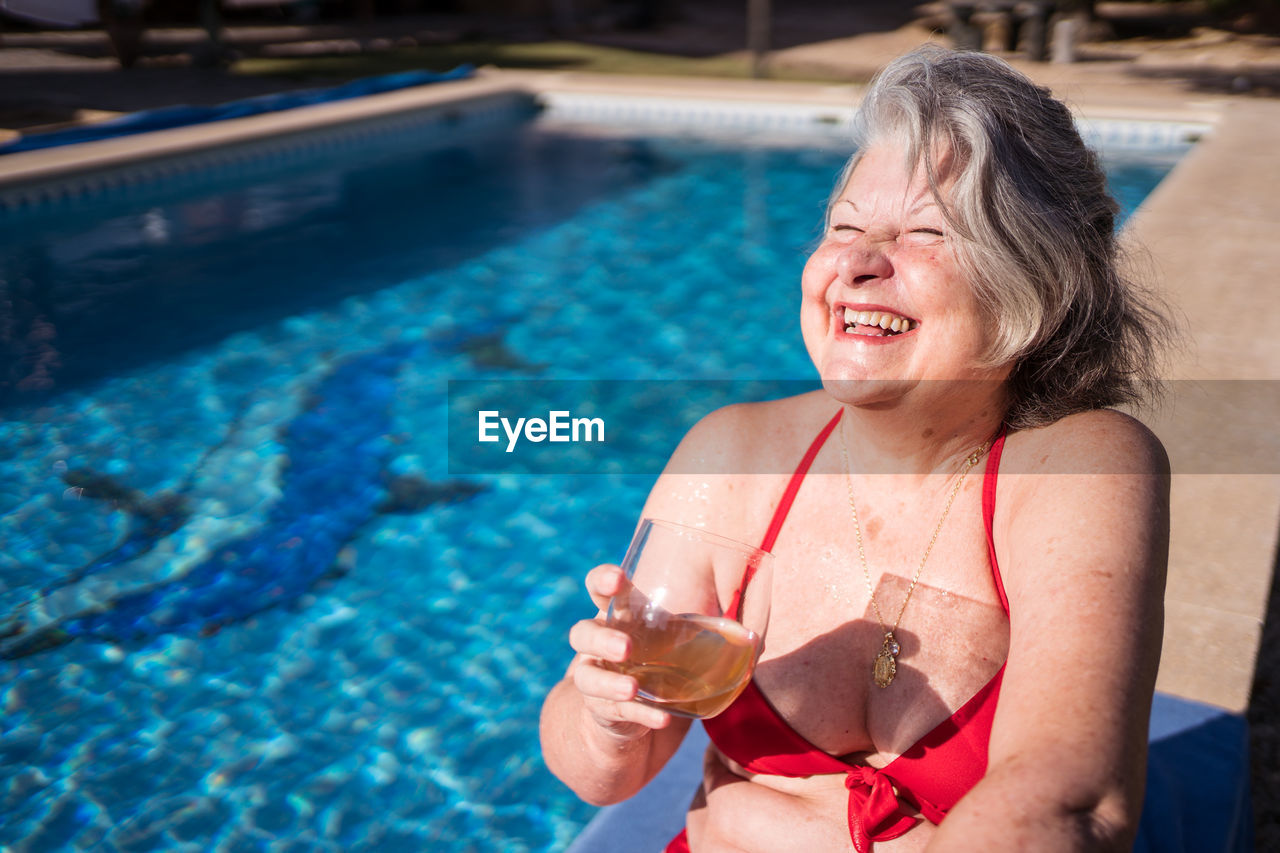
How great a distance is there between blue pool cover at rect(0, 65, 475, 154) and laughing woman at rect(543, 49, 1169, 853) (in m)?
9.34

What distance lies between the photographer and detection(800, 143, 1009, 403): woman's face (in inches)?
56.9

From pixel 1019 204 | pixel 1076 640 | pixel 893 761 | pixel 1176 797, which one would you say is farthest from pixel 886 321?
pixel 1176 797

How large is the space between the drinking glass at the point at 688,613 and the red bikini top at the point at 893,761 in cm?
34

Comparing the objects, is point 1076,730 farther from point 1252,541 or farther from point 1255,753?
point 1252,541

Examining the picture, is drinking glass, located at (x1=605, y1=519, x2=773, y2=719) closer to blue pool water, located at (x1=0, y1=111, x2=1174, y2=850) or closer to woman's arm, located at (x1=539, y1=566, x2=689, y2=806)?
woman's arm, located at (x1=539, y1=566, x2=689, y2=806)

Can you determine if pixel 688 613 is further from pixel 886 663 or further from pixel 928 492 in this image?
pixel 928 492

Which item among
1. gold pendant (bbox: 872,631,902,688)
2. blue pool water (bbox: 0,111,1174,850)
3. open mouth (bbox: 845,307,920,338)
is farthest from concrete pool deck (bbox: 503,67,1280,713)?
blue pool water (bbox: 0,111,1174,850)

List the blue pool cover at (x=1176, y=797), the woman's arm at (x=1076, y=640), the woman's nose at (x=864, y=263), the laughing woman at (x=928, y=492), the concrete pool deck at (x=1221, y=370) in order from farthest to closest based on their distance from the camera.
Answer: the concrete pool deck at (x=1221, y=370), the blue pool cover at (x=1176, y=797), the woman's nose at (x=864, y=263), the laughing woman at (x=928, y=492), the woman's arm at (x=1076, y=640)

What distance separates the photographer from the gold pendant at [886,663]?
151 cm

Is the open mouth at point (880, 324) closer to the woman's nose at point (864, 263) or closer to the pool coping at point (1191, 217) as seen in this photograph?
the woman's nose at point (864, 263)

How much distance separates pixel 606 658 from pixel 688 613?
0.11 metres

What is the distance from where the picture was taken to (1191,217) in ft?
19.8

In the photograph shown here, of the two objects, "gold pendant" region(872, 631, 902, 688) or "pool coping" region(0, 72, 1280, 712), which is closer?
"gold pendant" region(872, 631, 902, 688)

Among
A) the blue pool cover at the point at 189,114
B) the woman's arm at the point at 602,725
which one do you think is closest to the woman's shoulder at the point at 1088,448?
the woman's arm at the point at 602,725
